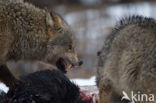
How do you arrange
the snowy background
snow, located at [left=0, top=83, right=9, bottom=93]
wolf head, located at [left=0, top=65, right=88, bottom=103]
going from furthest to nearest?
the snowy background
snow, located at [left=0, top=83, right=9, bottom=93]
wolf head, located at [left=0, top=65, right=88, bottom=103]

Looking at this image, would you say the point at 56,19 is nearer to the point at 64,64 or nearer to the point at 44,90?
the point at 64,64

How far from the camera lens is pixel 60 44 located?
7434 millimetres

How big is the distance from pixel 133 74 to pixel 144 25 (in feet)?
1.93

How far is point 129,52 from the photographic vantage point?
555 cm

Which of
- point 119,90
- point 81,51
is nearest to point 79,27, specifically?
point 81,51

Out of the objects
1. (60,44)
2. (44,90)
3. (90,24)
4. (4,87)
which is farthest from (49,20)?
(90,24)

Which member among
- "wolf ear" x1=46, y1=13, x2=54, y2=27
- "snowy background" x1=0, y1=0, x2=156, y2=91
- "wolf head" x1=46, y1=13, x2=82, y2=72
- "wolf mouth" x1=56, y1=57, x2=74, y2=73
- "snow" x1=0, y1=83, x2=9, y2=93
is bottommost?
"snow" x1=0, y1=83, x2=9, y2=93

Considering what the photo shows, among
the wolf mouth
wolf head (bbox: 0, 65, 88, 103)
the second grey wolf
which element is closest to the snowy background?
the wolf mouth

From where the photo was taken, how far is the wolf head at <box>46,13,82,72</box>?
732cm

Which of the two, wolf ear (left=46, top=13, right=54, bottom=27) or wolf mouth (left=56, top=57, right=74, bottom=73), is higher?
wolf ear (left=46, top=13, right=54, bottom=27)

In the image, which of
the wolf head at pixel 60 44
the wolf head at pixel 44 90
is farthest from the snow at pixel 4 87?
the wolf head at pixel 44 90

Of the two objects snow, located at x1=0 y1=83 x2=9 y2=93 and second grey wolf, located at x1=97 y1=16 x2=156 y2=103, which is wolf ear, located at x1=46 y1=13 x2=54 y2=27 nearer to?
snow, located at x1=0 y1=83 x2=9 y2=93

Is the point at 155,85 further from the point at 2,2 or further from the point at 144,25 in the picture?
the point at 2,2

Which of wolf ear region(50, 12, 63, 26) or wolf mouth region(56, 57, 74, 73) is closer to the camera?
wolf ear region(50, 12, 63, 26)
